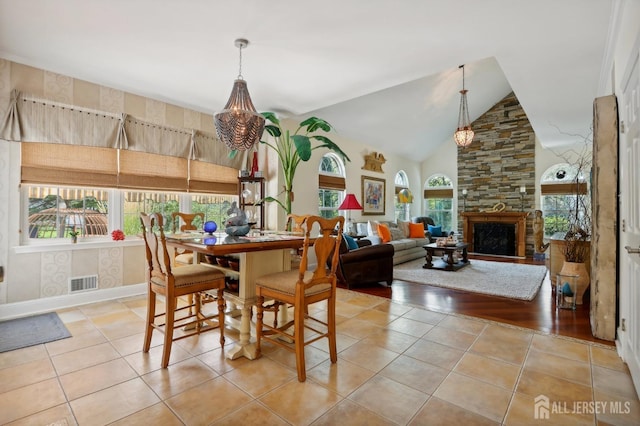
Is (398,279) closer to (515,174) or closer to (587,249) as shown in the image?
(587,249)

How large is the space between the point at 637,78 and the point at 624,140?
0.71 meters

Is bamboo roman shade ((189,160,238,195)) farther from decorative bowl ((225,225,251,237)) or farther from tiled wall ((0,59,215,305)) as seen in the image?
decorative bowl ((225,225,251,237))

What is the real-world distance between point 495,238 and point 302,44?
281 inches

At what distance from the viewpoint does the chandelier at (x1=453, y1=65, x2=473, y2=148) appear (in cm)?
569

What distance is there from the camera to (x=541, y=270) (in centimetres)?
578

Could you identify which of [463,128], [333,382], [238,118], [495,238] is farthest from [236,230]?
[495,238]

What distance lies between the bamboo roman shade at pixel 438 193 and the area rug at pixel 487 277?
3.12 m

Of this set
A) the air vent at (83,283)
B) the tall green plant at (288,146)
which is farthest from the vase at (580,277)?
the air vent at (83,283)

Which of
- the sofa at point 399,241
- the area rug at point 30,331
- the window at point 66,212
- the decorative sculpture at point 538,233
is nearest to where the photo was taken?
the area rug at point 30,331

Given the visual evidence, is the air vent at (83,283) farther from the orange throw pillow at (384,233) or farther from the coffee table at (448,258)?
the coffee table at (448,258)

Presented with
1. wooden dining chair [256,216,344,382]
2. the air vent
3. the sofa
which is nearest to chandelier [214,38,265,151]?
wooden dining chair [256,216,344,382]

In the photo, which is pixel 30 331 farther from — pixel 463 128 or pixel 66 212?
pixel 463 128

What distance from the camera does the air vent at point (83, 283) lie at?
3.54 metres

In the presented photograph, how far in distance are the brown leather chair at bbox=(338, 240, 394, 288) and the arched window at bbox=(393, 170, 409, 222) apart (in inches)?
159
